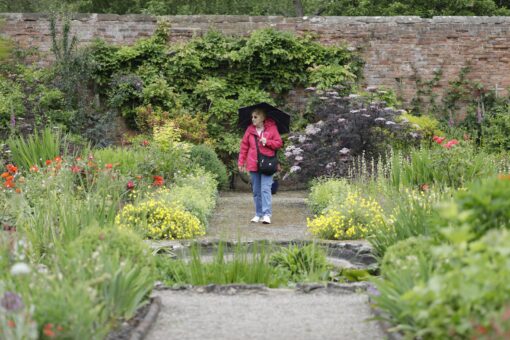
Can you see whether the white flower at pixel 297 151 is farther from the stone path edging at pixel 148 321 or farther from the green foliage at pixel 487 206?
the green foliage at pixel 487 206

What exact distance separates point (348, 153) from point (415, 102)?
14.4ft

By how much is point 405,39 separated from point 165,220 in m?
9.70

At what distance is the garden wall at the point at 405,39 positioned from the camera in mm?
16828

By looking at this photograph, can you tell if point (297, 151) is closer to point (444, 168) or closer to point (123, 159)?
point (123, 159)

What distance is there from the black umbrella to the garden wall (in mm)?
6284

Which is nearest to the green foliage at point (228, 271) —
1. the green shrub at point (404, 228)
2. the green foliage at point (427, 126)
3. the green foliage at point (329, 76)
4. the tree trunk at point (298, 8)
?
the green shrub at point (404, 228)

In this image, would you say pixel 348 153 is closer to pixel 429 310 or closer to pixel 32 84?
pixel 32 84

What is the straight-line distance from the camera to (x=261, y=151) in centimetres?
1053

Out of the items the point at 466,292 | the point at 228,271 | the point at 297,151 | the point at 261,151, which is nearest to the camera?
the point at 466,292

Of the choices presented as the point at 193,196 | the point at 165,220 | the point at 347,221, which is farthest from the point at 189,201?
the point at 347,221

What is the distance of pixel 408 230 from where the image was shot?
21.9 ft

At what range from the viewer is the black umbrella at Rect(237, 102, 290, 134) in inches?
417

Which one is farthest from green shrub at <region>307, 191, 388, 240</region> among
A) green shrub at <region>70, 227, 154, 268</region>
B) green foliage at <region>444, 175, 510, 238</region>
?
green foliage at <region>444, 175, 510, 238</region>

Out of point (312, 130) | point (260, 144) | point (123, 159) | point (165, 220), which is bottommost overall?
point (165, 220)
